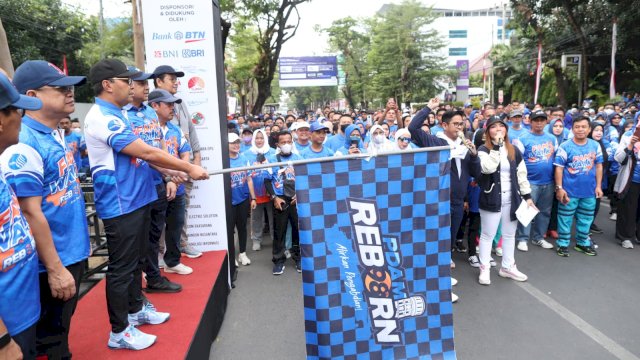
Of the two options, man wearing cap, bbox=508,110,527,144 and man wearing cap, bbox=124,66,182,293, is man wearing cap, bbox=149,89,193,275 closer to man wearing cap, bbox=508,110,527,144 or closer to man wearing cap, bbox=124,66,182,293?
man wearing cap, bbox=124,66,182,293

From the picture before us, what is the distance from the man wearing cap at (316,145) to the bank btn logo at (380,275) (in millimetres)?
2755

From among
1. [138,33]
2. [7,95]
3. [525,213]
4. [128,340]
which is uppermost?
[138,33]

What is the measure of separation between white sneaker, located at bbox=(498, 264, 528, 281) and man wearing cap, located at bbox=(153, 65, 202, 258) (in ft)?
12.2

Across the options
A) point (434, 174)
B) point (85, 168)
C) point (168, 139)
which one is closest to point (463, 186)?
point (434, 174)

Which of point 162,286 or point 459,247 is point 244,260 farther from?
point 459,247

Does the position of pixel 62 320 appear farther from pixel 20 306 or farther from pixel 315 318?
Answer: pixel 315 318

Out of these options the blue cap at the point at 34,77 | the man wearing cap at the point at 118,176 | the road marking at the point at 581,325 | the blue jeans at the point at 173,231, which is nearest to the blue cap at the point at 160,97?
the blue jeans at the point at 173,231

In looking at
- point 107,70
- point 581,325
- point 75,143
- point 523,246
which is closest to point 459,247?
point 523,246

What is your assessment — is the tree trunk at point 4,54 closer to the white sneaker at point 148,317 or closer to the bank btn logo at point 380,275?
the white sneaker at point 148,317

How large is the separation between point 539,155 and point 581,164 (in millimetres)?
539

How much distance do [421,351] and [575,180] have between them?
169 inches

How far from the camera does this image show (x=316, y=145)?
5.37m

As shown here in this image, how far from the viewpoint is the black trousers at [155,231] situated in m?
3.64

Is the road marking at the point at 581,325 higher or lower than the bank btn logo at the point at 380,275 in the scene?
lower
